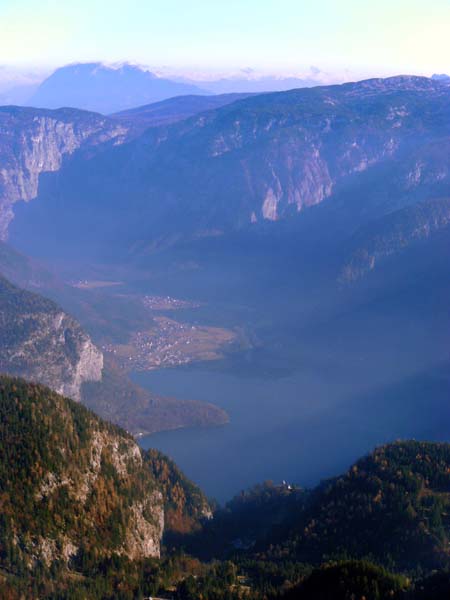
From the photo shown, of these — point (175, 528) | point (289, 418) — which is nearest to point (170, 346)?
point (289, 418)

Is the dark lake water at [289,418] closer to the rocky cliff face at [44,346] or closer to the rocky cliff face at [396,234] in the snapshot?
the rocky cliff face at [44,346]

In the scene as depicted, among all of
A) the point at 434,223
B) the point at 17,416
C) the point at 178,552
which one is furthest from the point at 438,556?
the point at 434,223

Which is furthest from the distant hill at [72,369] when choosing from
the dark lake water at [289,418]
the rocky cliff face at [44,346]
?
Result: the dark lake water at [289,418]

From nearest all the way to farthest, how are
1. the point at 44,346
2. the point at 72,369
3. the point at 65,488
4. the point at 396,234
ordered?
the point at 65,488 < the point at 44,346 < the point at 72,369 < the point at 396,234

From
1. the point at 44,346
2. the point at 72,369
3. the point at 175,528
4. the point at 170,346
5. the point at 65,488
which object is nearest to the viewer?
the point at 65,488

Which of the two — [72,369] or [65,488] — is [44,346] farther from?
[65,488]

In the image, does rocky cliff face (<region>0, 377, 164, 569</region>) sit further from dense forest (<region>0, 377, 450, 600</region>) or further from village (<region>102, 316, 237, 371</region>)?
village (<region>102, 316, 237, 371</region>)

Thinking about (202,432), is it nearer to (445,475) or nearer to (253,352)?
(253,352)
